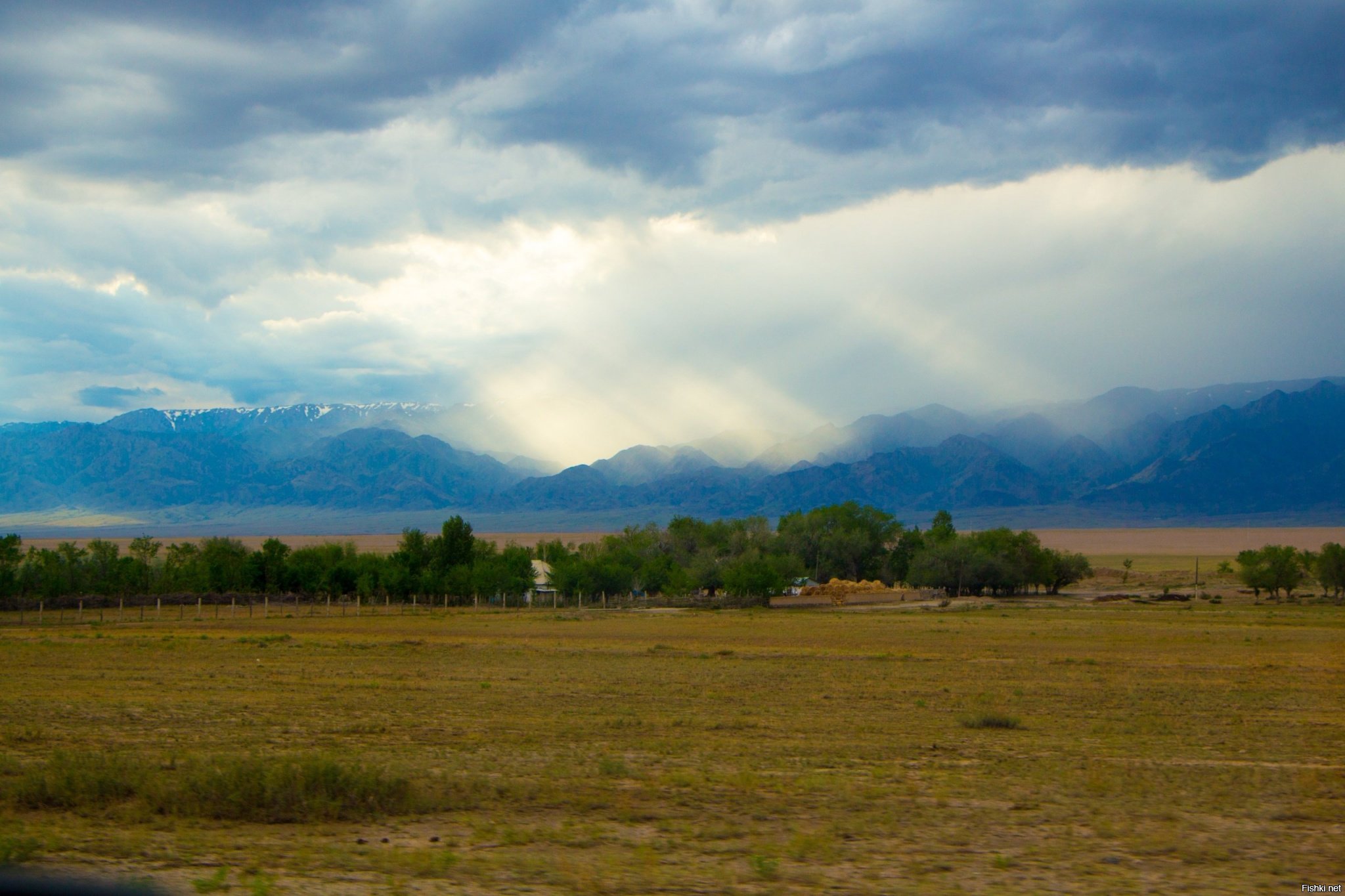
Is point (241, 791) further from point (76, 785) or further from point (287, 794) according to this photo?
point (76, 785)

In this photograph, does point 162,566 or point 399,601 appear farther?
point 162,566

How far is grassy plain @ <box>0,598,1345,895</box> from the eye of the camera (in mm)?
10594

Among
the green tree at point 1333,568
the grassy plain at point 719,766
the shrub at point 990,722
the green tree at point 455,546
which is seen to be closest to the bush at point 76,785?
the grassy plain at point 719,766

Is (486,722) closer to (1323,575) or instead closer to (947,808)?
(947,808)

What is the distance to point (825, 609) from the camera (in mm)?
91625

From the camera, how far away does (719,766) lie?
16.5m

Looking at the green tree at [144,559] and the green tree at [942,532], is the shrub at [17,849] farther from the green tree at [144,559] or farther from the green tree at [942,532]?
the green tree at [942,532]

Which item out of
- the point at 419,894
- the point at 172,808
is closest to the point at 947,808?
the point at 419,894

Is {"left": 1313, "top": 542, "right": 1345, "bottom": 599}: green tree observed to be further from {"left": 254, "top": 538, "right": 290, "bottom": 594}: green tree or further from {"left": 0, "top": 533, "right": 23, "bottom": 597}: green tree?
{"left": 0, "top": 533, "right": 23, "bottom": 597}: green tree

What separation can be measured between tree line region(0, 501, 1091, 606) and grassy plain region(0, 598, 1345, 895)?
2240 inches

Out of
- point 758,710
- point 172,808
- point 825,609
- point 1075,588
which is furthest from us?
point 1075,588

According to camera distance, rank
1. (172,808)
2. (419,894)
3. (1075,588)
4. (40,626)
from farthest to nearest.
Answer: (1075,588) < (40,626) < (172,808) < (419,894)

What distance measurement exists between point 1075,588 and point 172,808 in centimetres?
12911

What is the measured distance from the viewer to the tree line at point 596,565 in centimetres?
9275
